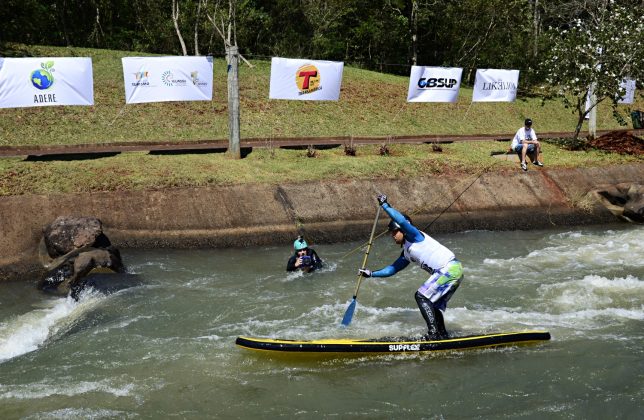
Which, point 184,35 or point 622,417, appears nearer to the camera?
point 622,417

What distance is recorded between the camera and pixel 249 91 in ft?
103

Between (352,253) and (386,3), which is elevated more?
(386,3)

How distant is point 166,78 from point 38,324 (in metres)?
11.5

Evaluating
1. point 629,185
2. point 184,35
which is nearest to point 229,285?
point 629,185

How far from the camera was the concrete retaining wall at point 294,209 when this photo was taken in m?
16.8

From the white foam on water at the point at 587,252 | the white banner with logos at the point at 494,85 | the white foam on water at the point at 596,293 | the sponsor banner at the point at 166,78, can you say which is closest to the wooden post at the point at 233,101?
the sponsor banner at the point at 166,78

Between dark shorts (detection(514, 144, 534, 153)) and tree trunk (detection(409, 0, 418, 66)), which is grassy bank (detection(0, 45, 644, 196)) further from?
tree trunk (detection(409, 0, 418, 66))

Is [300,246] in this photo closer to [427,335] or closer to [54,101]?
[427,335]

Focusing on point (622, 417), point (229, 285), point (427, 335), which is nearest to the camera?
point (622, 417)

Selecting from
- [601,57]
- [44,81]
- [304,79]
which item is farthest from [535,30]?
[44,81]

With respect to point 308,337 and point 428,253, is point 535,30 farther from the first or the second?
point 308,337

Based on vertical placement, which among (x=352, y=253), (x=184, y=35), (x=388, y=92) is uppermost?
(x=184, y=35)

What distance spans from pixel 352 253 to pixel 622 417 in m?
9.14

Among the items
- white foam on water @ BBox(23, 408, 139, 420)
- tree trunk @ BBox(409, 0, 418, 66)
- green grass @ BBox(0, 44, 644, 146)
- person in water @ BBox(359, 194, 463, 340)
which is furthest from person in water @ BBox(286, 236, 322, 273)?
tree trunk @ BBox(409, 0, 418, 66)
